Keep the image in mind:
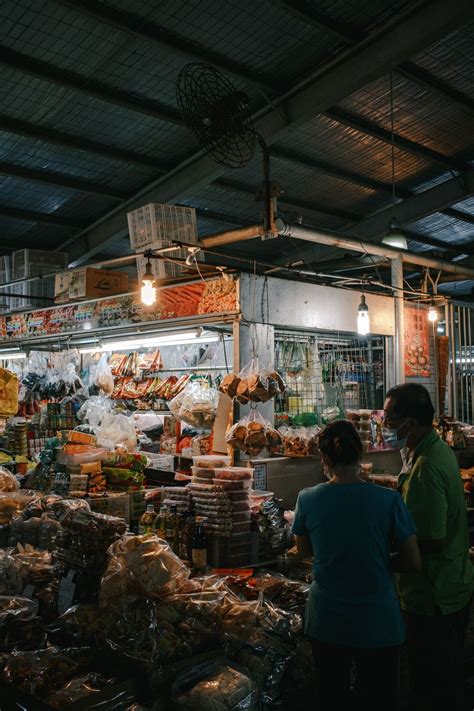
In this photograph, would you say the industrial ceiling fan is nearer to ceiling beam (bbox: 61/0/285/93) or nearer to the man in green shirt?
ceiling beam (bbox: 61/0/285/93)

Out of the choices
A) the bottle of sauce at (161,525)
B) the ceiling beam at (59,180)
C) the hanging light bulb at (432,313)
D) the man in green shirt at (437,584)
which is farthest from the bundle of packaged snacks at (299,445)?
the ceiling beam at (59,180)

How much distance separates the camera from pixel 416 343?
7.39 metres

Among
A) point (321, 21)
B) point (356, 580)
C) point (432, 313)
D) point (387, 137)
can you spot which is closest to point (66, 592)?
point (356, 580)

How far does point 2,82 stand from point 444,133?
18.9 ft

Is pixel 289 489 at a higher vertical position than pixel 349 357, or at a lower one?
lower

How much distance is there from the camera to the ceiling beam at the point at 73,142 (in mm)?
7105

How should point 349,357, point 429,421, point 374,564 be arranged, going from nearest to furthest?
point 374,564, point 429,421, point 349,357

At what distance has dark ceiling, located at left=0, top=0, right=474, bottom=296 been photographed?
5.78 m

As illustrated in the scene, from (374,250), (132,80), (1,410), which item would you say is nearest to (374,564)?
(1,410)

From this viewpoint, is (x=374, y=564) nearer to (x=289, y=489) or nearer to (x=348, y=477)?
(x=348, y=477)

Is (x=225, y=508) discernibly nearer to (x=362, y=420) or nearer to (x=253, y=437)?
(x=253, y=437)

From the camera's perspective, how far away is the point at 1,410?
579 centimetres

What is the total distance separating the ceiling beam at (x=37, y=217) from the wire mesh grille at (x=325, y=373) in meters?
5.40

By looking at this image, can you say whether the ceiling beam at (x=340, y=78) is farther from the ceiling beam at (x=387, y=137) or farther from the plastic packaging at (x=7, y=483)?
the plastic packaging at (x=7, y=483)
